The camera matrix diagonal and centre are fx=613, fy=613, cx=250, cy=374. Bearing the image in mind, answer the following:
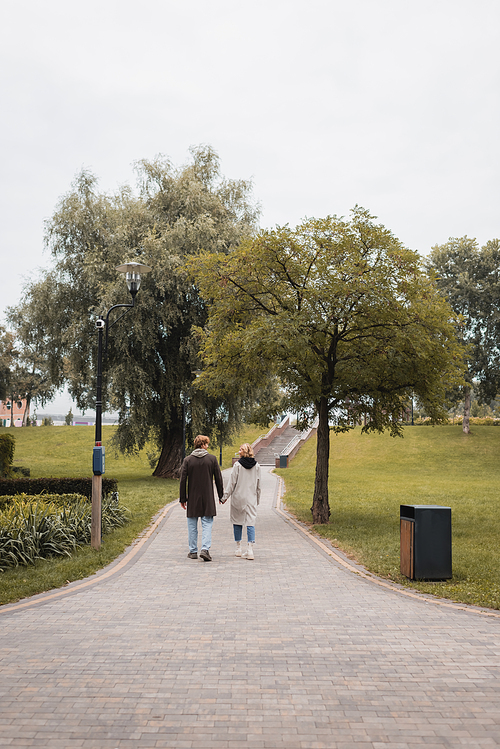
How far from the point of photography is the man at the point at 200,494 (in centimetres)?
958

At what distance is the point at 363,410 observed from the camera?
15500mm

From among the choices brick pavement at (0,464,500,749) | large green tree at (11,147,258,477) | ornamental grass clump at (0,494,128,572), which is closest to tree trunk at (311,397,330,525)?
ornamental grass clump at (0,494,128,572)

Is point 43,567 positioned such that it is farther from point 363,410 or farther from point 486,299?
point 486,299

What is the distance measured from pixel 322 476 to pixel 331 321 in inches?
156

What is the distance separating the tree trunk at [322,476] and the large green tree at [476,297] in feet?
101

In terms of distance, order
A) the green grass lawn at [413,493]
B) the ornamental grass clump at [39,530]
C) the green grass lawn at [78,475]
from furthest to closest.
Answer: the green grass lawn at [413,493]
the ornamental grass clump at [39,530]
the green grass lawn at [78,475]

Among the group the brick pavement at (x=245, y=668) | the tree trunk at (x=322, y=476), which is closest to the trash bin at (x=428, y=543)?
the brick pavement at (x=245, y=668)

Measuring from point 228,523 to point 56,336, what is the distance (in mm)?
13982

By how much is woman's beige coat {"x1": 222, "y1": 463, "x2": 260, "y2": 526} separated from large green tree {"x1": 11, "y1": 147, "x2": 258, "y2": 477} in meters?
14.0

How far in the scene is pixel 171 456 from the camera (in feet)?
92.3

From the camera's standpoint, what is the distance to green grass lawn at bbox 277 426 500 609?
360 inches

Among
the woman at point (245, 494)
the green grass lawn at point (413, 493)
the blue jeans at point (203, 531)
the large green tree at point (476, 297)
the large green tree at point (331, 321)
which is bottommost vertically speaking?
the green grass lawn at point (413, 493)

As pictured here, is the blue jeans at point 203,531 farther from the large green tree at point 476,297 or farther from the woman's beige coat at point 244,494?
the large green tree at point 476,297

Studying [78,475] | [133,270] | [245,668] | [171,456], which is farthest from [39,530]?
[171,456]
